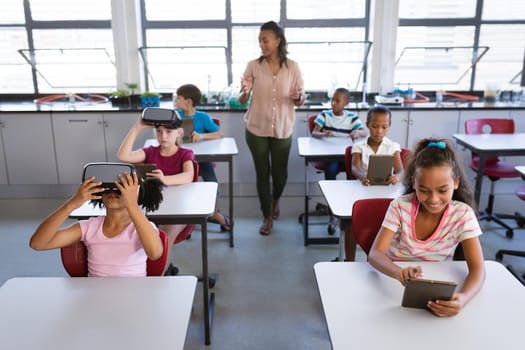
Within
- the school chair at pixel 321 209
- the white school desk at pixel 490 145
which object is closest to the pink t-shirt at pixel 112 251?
the school chair at pixel 321 209

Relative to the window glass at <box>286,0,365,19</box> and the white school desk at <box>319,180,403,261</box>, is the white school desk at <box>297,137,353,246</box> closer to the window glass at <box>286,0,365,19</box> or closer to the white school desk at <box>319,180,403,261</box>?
the white school desk at <box>319,180,403,261</box>

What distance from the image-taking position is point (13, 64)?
4.48 m

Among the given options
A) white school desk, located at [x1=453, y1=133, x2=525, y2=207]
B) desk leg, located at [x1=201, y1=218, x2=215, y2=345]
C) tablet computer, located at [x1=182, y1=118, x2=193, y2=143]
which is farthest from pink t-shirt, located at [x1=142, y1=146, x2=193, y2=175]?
white school desk, located at [x1=453, y1=133, x2=525, y2=207]

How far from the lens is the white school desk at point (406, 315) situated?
108 centimetres

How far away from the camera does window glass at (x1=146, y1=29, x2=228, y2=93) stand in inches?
174

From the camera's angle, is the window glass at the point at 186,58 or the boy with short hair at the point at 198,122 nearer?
the boy with short hair at the point at 198,122

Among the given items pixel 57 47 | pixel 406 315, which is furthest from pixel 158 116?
pixel 57 47

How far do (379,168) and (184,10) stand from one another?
2833 mm

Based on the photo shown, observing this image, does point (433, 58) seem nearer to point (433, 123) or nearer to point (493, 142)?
point (433, 123)

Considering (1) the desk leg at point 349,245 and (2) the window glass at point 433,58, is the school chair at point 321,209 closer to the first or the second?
(1) the desk leg at point 349,245

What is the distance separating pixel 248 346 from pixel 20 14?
392cm

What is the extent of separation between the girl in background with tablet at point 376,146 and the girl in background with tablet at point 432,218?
3.12 ft

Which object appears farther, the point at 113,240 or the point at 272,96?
the point at 272,96

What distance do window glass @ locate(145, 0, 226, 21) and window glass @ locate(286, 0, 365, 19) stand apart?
0.66m
